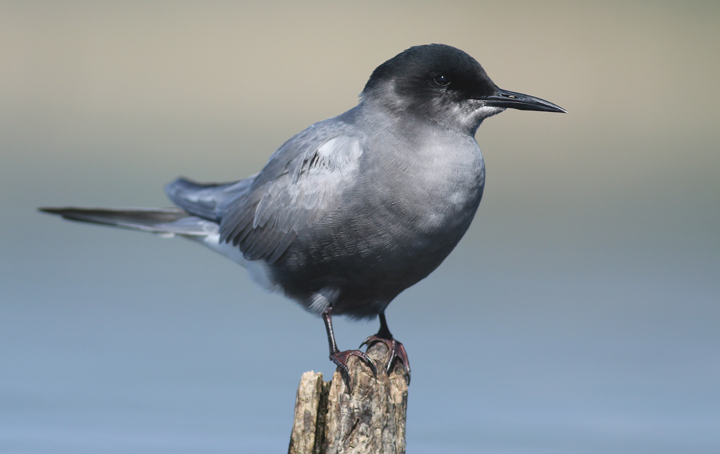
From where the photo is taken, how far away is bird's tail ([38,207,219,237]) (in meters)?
6.45

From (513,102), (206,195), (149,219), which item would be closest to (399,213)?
(513,102)

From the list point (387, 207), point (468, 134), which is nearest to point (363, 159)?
point (387, 207)

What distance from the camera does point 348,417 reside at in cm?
441

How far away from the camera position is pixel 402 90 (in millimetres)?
5059

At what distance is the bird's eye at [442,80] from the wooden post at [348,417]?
176 centimetres

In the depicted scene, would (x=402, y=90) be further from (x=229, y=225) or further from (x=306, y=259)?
(x=229, y=225)

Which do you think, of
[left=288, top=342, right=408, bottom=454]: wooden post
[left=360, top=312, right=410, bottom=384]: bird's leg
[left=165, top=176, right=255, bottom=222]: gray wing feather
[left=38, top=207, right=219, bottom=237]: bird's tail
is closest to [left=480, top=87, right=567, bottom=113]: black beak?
[left=360, top=312, right=410, bottom=384]: bird's leg

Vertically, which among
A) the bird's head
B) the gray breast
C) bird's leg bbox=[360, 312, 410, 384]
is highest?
the bird's head

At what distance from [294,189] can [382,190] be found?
2.40 ft

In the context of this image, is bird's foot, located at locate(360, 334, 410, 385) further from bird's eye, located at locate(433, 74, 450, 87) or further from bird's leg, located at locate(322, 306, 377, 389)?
bird's eye, located at locate(433, 74, 450, 87)

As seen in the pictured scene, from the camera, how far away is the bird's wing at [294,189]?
5020 mm

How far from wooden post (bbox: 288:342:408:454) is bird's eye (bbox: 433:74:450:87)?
1.76 metres

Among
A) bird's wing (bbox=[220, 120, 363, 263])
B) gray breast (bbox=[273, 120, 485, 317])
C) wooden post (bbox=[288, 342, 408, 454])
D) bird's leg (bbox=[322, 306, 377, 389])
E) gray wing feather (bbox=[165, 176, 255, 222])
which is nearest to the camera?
wooden post (bbox=[288, 342, 408, 454])

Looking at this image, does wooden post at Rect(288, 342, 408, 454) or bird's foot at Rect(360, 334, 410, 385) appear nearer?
wooden post at Rect(288, 342, 408, 454)
